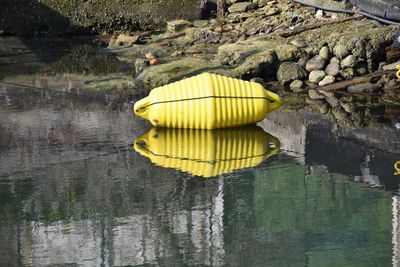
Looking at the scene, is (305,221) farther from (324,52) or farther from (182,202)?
(324,52)

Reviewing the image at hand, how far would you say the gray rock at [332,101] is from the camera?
36.6ft

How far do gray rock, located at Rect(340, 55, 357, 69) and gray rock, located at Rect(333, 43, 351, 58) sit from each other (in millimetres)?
96

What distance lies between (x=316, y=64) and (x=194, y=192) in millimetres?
4835

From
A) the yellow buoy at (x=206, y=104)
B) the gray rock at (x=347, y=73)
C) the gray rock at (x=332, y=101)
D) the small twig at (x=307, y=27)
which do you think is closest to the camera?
the yellow buoy at (x=206, y=104)

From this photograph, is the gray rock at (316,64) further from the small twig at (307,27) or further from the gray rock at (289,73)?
the small twig at (307,27)

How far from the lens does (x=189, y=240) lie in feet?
22.4

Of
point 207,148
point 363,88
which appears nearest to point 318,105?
point 363,88

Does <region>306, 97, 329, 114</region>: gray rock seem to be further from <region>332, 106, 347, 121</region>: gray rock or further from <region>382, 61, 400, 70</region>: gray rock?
<region>382, 61, 400, 70</region>: gray rock

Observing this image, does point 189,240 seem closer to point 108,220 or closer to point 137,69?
point 108,220

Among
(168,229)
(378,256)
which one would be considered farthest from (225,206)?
(378,256)

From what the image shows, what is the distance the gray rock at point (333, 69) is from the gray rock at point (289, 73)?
0.30 metres

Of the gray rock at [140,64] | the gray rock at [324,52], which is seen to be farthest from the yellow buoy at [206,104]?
the gray rock at [140,64]

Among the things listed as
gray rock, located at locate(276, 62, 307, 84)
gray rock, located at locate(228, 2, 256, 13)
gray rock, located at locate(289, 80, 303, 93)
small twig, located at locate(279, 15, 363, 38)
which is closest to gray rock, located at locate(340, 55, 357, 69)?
gray rock, located at locate(276, 62, 307, 84)

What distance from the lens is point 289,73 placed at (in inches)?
481
